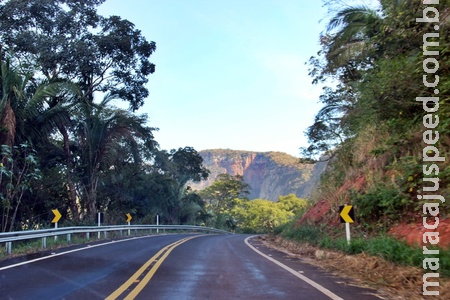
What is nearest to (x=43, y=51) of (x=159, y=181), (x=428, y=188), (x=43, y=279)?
(x=159, y=181)

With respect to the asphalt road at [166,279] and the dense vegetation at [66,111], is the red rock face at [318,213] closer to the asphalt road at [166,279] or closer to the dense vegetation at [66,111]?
the asphalt road at [166,279]

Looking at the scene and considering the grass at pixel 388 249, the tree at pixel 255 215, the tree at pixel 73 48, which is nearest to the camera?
the grass at pixel 388 249

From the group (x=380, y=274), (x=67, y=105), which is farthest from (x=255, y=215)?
(x=380, y=274)

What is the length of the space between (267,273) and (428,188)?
406 cm

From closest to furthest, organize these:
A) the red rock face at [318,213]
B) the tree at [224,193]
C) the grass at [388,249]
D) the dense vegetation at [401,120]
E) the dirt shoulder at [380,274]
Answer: the dirt shoulder at [380,274] < the grass at [388,249] < the dense vegetation at [401,120] < the red rock face at [318,213] < the tree at [224,193]

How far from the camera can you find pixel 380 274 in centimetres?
805

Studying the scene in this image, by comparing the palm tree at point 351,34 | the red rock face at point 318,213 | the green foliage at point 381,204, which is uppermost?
the palm tree at point 351,34

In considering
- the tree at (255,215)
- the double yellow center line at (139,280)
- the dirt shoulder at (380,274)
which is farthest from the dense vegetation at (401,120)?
the tree at (255,215)

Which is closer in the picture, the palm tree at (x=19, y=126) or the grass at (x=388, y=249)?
the grass at (x=388, y=249)

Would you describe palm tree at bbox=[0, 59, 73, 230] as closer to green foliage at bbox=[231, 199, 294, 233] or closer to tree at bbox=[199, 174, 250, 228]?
tree at bbox=[199, 174, 250, 228]

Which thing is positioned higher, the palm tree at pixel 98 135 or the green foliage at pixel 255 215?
the palm tree at pixel 98 135

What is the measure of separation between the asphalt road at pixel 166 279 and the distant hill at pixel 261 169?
131 m

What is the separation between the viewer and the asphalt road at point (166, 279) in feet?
22.2

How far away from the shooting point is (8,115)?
669 inches
